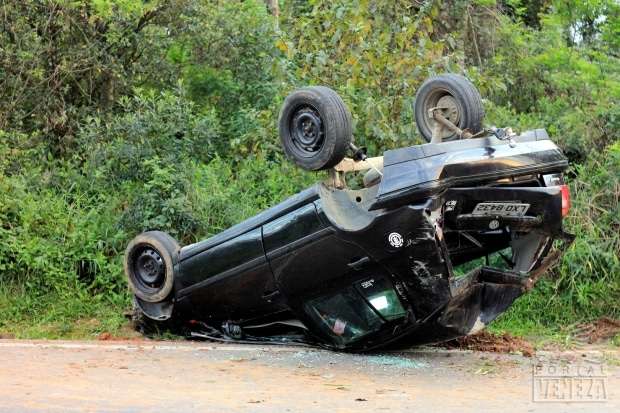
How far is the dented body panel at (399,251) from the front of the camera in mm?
5875

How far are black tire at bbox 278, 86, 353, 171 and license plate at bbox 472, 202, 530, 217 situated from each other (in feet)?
3.56

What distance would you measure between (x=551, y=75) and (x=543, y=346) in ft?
16.4

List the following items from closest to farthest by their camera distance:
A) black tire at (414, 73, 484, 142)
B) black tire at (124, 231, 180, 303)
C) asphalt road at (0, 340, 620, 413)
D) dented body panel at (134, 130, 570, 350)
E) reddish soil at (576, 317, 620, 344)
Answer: asphalt road at (0, 340, 620, 413) < dented body panel at (134, 130, 570, 350) < black tire at (414, 73, 484, 142) < black tire at (124, 231, 180, 303) < reddish soil at (576, 317, 620, 344)

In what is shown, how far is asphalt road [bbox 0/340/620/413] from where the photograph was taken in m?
5.22

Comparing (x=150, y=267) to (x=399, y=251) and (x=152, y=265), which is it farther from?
(x=399, y=251)

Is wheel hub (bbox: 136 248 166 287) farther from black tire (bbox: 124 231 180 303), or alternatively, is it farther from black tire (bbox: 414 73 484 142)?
black tire (bbox: 414 73 484 142)

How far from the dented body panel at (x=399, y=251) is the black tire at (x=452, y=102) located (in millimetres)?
403

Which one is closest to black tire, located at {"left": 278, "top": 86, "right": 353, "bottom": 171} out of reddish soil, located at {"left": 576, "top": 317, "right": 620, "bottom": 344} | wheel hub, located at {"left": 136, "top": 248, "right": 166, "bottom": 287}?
wheel hub, located at {"left": 136, "top": 248, "right": 166, "bottom": 287}

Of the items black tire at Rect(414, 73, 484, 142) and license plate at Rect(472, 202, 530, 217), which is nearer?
license plate at Rect(472, 202, 530, 217)

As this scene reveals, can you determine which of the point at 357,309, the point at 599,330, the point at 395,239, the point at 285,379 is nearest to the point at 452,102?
the point at 395,239

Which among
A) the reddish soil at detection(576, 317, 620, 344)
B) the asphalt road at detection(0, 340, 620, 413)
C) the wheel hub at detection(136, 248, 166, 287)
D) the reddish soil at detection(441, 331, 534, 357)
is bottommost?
the reddish soil at detection(576, 317, 620, 344)

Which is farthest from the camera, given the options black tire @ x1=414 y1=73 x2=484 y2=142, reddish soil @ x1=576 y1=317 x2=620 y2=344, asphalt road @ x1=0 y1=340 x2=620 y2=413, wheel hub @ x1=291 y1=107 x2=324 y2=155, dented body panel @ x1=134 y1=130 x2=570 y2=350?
reddish soil @ x1=576 y1=317 x2=620 y2=344

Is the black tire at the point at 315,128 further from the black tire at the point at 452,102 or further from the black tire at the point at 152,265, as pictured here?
the black tire at the point at 152,265

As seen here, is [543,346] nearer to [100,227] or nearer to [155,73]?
[100,227]
